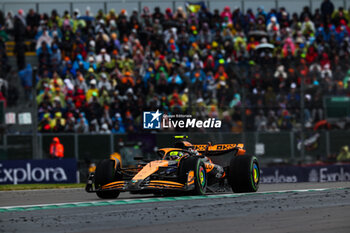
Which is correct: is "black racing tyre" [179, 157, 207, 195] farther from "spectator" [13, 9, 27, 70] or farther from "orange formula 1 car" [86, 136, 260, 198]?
"spectator" [13, 9, 27, 70]

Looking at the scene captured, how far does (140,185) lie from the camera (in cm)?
1192

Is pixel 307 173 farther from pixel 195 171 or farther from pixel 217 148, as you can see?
pixel 195 171

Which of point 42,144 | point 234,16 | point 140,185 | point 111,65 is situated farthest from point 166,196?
point 234,16

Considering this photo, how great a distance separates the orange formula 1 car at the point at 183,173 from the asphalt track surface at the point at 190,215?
31cm

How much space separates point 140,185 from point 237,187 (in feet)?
7.46

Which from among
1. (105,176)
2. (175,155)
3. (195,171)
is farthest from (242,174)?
(105,176)

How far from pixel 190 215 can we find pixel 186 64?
17.0 metres

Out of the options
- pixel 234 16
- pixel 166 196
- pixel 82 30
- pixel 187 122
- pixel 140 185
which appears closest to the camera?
pixel 140 185

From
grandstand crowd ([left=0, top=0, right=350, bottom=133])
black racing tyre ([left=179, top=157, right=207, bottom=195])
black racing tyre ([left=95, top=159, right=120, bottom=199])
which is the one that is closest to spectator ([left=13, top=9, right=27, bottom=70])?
grandstand crowd ([left=0, top=0, right=350, bottom=133])

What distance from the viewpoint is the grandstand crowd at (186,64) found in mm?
22125

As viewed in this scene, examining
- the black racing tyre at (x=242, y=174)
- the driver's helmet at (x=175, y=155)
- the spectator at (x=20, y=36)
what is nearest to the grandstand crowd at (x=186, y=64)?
the spectator at (x=20, y=36)

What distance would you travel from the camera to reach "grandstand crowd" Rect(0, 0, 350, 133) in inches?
871

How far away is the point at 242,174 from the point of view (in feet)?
Result: 43.3

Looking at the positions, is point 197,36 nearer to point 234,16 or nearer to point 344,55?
point 234,16
